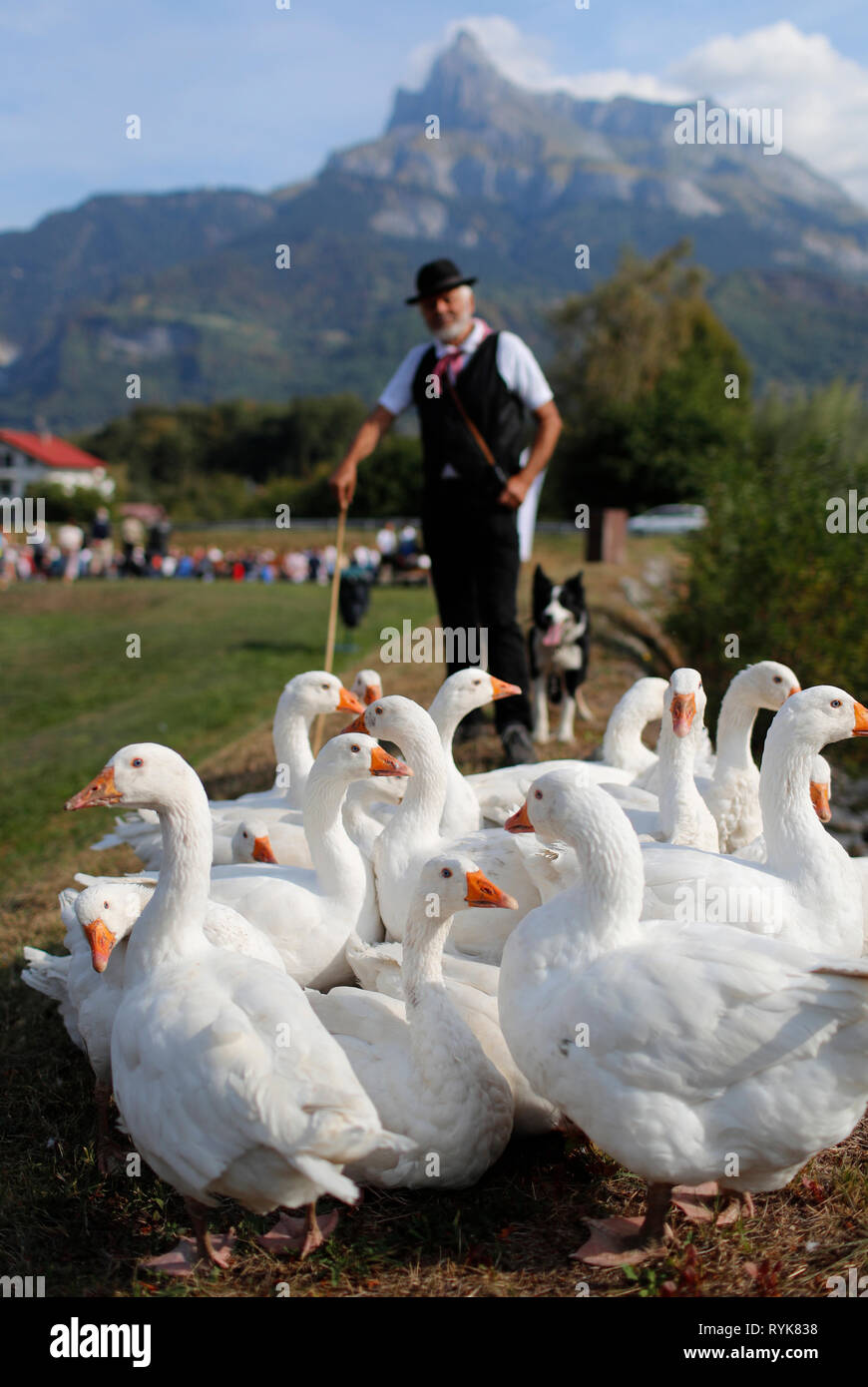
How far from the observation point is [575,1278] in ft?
9.62

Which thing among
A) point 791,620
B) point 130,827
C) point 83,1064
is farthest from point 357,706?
point 791,620

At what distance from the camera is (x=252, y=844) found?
4.79m

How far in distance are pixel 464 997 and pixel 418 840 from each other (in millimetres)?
881

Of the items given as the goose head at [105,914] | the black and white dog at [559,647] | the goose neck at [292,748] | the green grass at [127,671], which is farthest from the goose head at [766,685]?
the green grass at [127,671]

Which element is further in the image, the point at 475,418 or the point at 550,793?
the point at 475,418

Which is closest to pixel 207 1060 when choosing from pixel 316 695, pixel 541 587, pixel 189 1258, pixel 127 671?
pixel 189 1258

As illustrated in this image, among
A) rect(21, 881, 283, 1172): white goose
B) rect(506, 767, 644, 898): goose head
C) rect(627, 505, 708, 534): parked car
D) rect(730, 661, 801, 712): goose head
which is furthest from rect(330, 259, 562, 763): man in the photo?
rect(627, 505, 708, 534): parked car

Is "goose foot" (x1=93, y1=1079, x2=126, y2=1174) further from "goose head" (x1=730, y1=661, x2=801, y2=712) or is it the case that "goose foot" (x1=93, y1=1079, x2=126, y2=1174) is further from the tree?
the tree

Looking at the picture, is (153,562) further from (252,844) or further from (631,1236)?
(631,1236)

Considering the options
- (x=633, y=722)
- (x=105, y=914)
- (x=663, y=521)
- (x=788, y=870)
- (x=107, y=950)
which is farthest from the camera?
(x=663, y=521)

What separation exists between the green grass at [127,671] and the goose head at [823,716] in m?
5.42

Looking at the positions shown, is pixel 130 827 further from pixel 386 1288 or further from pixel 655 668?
pixel 655 668

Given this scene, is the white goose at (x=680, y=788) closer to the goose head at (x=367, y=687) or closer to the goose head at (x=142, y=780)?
the goose head at (x=367, y=687)

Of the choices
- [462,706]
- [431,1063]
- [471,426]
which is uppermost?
[471,426]
